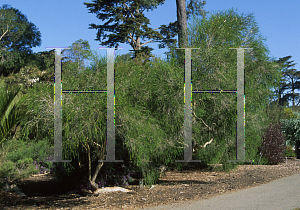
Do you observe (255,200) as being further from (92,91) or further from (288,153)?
(288,153)

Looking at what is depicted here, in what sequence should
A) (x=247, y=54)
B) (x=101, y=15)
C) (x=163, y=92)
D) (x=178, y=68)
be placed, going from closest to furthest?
(x=163, y=92)
(x=178, y=68)
(x=247, y=54)
(x=101, y=15)

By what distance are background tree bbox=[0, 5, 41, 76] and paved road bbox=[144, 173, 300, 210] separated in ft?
71.5

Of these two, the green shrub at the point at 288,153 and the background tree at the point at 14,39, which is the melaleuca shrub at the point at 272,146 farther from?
the background tree at the point at 14,39

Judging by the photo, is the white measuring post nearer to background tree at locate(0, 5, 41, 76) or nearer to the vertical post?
the vertical post

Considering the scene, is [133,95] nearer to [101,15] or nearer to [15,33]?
[101,15]

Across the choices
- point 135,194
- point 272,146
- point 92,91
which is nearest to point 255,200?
point 135,194

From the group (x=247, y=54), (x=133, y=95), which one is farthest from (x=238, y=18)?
(x=133, y=95)

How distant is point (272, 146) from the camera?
14.2 m

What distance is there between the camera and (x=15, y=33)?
24875 mm

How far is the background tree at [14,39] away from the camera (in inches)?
942

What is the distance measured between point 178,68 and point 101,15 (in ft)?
42.5

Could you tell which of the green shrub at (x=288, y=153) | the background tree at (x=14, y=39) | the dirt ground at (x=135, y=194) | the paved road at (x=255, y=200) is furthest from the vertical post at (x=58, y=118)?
the background tree at (x=14, y=39)

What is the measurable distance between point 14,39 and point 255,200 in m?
24.8

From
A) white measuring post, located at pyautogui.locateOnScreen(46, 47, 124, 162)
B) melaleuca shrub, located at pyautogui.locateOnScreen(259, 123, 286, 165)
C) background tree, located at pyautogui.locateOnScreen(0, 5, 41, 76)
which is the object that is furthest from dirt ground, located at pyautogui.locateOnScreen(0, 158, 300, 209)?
background tree, located at pyautogui.locateOnScreen(0, 5, 41, 76)
